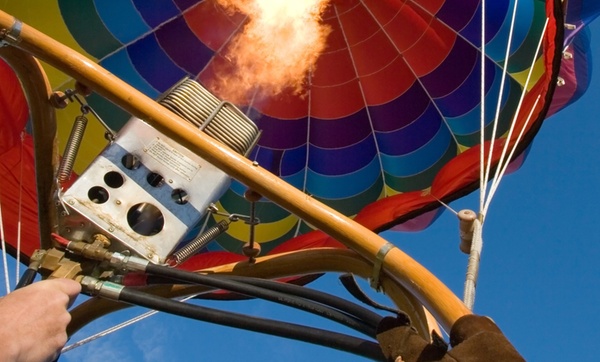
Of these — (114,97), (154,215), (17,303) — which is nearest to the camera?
(17,303)

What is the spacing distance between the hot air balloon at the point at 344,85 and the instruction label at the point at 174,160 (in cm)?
172

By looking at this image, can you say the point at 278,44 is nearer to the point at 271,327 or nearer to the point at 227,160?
the point at 227,160

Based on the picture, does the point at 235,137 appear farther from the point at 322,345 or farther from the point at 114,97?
the point at 322,345

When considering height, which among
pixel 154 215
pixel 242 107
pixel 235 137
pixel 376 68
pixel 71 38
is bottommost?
pixel 154 215

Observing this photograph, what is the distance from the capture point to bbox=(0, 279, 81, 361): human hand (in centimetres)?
124

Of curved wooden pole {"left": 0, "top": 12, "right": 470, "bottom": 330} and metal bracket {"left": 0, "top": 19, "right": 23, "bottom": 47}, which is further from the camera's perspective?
metal bracket {"left": 0, "top": 19, "right": 23, "bottom": 47}

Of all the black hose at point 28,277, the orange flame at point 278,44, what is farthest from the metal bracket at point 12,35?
the orange flame at point 278,44

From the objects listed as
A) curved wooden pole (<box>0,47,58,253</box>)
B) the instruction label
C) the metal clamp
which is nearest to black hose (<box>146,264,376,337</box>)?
the metal clamp

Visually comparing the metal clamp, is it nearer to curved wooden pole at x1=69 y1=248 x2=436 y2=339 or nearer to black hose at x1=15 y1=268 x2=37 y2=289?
curved wooden pole at x1=69 y1=248 x2=436 y2=339

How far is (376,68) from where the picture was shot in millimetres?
5195

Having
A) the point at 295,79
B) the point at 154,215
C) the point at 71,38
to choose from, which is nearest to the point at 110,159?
the point at 154,215

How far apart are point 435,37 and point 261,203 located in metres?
1.78

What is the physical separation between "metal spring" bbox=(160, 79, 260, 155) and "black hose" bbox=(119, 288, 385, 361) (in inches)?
51.7

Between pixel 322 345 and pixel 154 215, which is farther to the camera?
pixel 154 215
